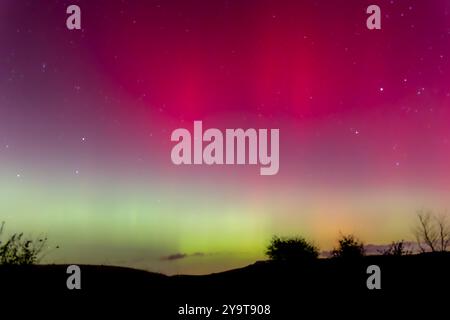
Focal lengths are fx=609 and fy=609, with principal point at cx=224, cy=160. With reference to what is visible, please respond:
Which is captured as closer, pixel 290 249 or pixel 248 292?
pixel 248 292

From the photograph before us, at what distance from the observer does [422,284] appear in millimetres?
11500

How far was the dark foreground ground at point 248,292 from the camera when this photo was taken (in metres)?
10.5

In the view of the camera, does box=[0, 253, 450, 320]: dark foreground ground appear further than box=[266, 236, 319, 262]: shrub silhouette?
No

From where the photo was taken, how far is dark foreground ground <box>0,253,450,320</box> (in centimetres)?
1051

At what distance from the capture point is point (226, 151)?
38.2 feet

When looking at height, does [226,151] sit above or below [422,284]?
above

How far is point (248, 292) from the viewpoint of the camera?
11609mm

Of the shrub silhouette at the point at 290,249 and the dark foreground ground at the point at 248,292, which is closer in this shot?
the dark foreground ground at the point at 248,292
